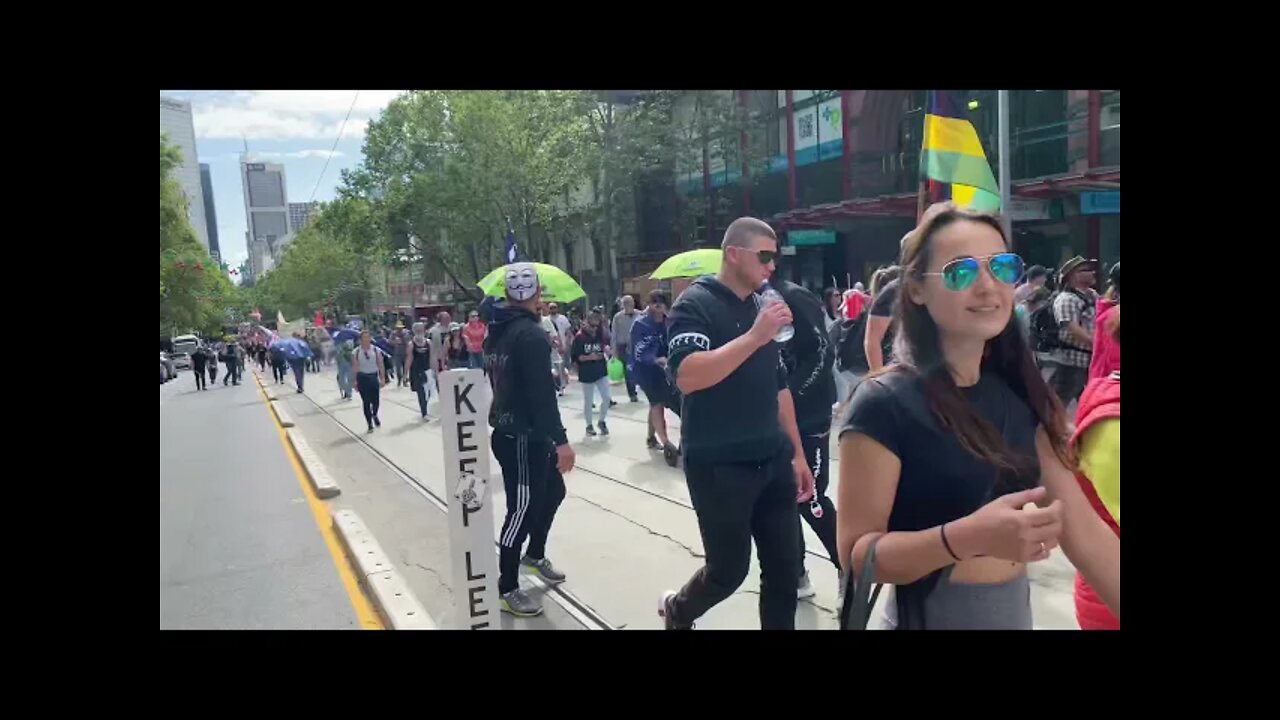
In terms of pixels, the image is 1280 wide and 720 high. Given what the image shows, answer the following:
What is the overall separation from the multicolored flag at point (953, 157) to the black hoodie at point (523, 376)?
202cm

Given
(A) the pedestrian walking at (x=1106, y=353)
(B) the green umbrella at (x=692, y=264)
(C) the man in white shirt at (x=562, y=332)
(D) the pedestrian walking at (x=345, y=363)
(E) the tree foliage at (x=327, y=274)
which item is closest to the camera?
(A) the pedestrian walking at (x=1106, y=353)

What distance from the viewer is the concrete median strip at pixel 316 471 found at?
294 inches

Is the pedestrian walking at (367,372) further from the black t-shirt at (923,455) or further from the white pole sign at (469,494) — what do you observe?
the black t-shirt at (923,455)

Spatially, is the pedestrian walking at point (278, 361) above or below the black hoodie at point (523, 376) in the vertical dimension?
below

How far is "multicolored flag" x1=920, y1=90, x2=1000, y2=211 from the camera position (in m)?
2.91

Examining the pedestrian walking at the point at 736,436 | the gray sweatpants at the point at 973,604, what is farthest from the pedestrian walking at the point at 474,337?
the gray sweatpants at the point at 973,604

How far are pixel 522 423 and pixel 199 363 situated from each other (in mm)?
21871

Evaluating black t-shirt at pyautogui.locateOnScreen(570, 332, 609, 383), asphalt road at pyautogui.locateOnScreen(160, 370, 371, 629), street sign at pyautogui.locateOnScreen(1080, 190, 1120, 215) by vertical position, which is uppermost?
street sign at pyautogui.locateOnScreen(1080, 190, 1120, 215)

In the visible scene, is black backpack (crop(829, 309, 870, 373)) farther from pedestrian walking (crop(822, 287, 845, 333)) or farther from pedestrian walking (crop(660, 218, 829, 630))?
pedestrian walking (crop(660, 218, 829, 630))

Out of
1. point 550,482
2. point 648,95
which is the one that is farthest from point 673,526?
point 648,95

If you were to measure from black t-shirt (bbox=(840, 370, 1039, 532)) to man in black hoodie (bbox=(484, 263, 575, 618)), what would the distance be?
225 cm

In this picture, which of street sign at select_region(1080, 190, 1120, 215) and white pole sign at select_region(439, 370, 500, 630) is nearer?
white pole sign at select_region(439, 370, 500, 630)

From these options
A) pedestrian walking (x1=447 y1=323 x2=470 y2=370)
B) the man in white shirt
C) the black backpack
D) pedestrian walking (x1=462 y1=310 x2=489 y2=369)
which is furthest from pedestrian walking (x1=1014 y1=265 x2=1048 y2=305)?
the man in white shirt

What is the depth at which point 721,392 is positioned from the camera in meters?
3.10
